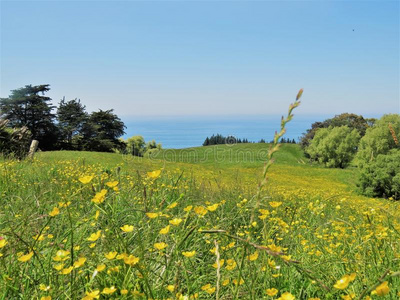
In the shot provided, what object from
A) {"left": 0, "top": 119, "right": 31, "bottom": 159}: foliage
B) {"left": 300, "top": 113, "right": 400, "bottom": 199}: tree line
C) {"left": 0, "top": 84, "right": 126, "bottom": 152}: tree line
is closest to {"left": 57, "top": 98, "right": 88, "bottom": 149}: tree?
{"left": 0, "top": 84, "right": 126, "bottom": 152}: tree line

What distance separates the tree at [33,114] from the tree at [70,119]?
2195 mm

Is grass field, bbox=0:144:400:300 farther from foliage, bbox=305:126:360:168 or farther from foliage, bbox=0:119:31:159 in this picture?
foliage, bbox=305:126:360:168

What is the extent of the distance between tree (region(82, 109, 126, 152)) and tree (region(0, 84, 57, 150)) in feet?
14.4

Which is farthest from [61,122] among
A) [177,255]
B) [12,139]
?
[177,255]

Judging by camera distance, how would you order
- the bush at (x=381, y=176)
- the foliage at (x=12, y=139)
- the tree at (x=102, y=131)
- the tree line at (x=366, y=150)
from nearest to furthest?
the foliage at (x=12, y=139) < the bush at (x=381, y=176) < the tree line at (x=366, y=150) < the tree at (x=102, y=131)

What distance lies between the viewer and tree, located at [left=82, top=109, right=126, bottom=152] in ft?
139

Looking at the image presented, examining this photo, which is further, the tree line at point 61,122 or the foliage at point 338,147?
the foliage at point 338,147

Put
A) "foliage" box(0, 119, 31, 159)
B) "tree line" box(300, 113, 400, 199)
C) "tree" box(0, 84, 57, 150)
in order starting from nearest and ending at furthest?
"foliage" box(0, 119, 31, 159) < "tree line" box(300, 113, 400, 199) < "tree" box(0, 84, 57, 150)

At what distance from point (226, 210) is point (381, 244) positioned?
7.76 feet

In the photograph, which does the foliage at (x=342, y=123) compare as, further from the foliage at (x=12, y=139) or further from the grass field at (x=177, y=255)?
the grass field at (x=177, y=255)

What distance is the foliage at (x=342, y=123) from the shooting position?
5644 cm

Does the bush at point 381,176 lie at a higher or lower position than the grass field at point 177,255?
lower

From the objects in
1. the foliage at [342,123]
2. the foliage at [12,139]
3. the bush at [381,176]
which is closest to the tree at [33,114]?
the foliage at [12,139]

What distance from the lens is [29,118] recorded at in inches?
1532
